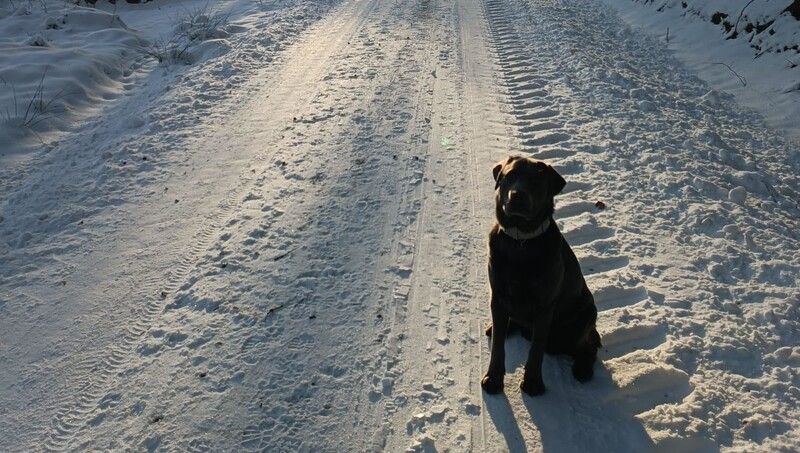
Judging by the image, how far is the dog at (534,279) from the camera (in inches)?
115

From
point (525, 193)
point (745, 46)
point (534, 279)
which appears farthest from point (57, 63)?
point (745, 46)

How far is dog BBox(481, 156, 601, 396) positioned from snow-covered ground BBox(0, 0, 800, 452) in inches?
7.2

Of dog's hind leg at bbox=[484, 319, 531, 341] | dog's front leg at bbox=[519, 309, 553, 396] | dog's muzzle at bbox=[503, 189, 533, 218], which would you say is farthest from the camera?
dog's hind leg at bbox=[484, 319, 531, 341]

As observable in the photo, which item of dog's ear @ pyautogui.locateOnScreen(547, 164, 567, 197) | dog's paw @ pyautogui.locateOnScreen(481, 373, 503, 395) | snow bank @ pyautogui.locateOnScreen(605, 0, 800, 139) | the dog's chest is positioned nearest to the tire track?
dog's paw @ pyautogui.locateOnScreen(481, 373, 503, 395)

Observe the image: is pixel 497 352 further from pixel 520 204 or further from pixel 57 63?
pixel 57 63

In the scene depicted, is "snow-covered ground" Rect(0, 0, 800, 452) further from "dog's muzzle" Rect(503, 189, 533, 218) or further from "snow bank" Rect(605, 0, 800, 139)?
"dog's muzzle" Rect(503, 189, 533, 218)

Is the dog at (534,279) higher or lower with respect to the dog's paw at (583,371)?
higher

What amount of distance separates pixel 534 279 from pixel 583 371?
769 millimetres

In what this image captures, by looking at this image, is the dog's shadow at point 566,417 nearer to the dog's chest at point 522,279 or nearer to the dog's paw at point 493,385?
the dog's paw at point 493,385

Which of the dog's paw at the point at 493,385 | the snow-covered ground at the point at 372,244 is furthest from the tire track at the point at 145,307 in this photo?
the dog's paw at the point at 493,385

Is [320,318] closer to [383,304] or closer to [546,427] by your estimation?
[383,304]

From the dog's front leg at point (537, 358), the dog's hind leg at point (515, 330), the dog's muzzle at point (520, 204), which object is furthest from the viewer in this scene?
the dog's hind leg at point (515, 330)

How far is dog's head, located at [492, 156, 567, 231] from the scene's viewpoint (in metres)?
2.86

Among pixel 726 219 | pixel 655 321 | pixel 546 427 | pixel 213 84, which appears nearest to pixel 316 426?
pixel 546 427
